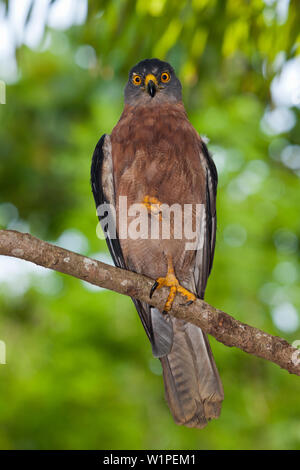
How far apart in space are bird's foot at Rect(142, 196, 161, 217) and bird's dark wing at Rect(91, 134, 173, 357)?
0.43m

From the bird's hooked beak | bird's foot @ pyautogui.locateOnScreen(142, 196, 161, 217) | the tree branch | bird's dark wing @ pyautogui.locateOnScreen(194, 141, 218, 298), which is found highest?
the bird's hooked beak

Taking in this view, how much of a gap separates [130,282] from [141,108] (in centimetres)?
130

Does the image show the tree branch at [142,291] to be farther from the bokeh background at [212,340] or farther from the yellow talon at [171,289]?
the bokeh background at [212,340]

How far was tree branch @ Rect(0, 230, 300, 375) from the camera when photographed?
260 cm

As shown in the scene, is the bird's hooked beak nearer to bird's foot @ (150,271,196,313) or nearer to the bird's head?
the bird's head

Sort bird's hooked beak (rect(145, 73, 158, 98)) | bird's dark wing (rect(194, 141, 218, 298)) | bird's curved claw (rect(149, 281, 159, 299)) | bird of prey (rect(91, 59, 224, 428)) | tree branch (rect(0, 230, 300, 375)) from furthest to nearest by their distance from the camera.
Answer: bird's hooked beak (rect(145, 73, 158, 98)), bird's dark wing (rect(194, 141, 218, 298)), bird of prey (rect(91, 59, 224, 428)), bird's curved claw (rect(149, 281, 159, 299)), tree branch (rect(0, 230, 300, 375))

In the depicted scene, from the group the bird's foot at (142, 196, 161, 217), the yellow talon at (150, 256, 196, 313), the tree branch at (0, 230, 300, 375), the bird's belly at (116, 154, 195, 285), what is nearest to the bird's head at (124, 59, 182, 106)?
the bird's belly at (116, 154, 195, 285)

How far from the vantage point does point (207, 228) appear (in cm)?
366

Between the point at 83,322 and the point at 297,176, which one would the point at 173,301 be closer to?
the point at 83,322

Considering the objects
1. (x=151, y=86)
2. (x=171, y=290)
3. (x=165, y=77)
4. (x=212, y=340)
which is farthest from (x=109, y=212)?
(x=212, y=340)

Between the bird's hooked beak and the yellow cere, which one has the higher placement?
the yellow cere

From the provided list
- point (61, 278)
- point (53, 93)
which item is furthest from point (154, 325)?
point (53, 93)

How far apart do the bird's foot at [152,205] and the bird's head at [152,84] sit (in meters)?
0.82

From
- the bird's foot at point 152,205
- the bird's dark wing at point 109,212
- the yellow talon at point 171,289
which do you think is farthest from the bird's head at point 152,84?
the yellow talon at point 171,289
